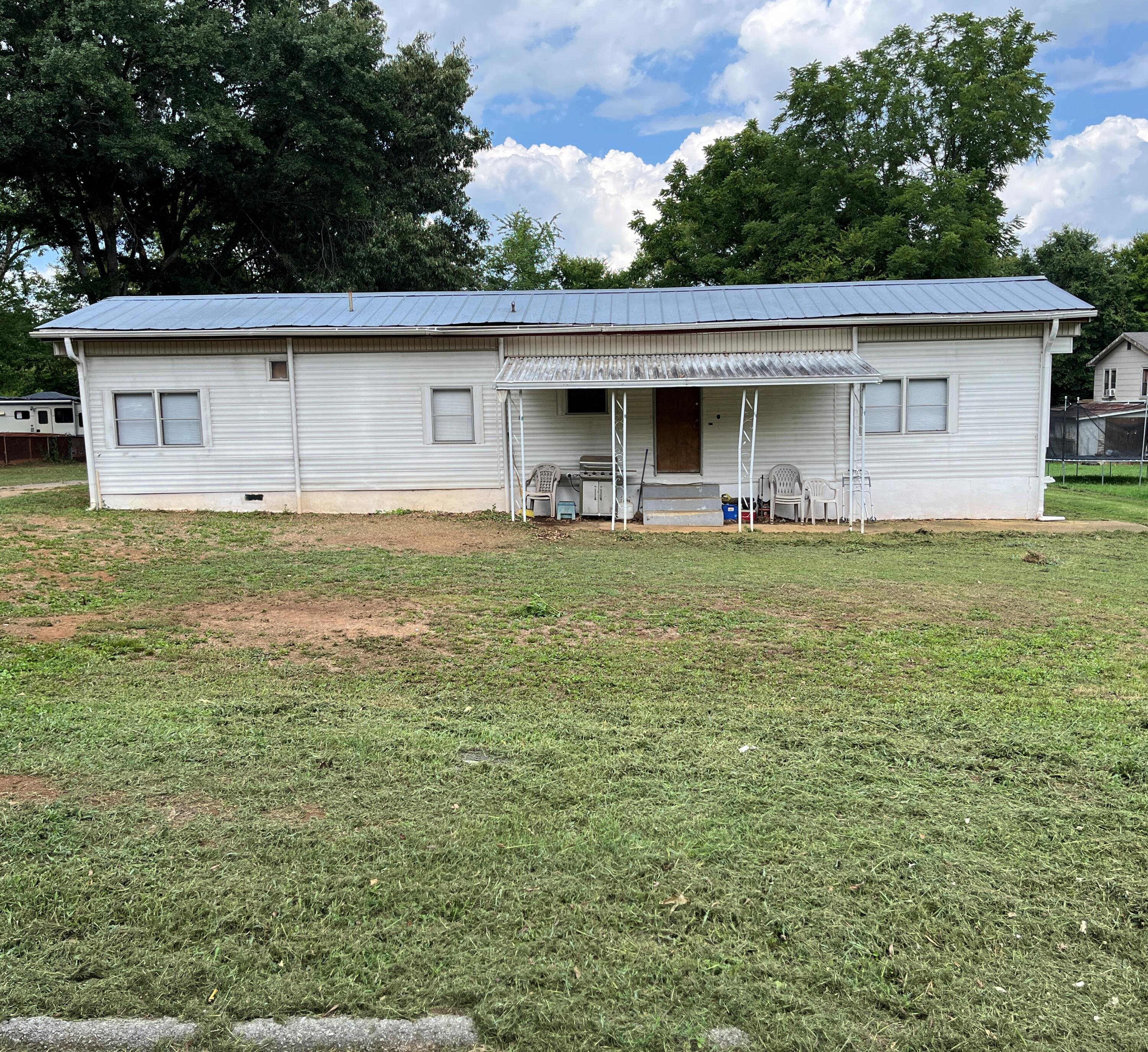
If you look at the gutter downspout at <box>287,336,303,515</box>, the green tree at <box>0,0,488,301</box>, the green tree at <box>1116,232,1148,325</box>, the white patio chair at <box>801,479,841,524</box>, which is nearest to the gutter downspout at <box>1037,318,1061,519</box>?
the white patio chair at <box>801,479,841,524</box>

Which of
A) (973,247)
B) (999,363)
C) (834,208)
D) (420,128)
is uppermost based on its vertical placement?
(420,128)

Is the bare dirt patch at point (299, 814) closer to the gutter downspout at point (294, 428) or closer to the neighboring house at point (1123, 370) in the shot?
the gutter downspout at point (294, 428)

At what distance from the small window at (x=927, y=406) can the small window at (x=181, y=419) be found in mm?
11989

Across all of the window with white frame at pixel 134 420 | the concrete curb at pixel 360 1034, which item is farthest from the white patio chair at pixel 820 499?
the concrete curb at pixel 360 1034

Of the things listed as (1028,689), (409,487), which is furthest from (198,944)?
(409,487)

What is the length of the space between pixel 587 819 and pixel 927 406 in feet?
41.5

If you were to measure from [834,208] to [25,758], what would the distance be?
3086cm

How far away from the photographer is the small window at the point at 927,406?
46.6 feet

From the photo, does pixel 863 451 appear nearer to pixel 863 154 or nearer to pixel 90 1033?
pixel 90 1033

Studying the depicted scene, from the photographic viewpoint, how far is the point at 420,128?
28.9 m

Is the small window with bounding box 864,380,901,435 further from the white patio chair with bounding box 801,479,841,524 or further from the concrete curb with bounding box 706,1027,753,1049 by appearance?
the concrete curb with bounding box 706,1027,753,1049

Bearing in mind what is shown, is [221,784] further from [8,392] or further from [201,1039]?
[8,392]

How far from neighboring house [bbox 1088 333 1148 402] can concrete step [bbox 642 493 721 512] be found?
33221 mm

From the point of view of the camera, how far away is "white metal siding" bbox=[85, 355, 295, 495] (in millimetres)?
14383
